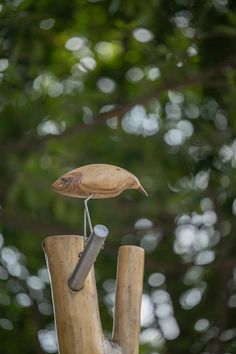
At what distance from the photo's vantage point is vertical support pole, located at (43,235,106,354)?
2.12 m

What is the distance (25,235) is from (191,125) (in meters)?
1.03

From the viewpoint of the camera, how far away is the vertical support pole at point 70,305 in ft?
6.97

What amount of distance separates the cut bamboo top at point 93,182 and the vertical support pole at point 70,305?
0.35ft

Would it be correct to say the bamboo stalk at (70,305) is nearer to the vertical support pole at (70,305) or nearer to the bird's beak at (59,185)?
the vertical support pole at (70,305)

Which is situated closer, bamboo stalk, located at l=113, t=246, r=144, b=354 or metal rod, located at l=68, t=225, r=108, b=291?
metal rod, located at l=68, t=225, r=108, b=291

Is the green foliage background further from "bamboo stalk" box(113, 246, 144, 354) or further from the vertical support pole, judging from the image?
the vertical support pole

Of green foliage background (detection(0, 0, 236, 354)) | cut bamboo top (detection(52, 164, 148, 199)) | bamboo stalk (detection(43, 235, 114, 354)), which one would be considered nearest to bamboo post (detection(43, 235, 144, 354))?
bamboo stalk (detection(43, 235, 114, 354))

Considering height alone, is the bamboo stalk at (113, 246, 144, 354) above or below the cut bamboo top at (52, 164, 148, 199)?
below

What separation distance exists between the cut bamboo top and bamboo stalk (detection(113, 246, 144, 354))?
0.19 metres

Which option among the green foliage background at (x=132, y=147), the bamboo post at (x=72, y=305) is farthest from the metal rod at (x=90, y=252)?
the green foliage background at (x=132, y=147)

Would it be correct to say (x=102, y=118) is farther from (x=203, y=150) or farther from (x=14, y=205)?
(x=14, y=205)

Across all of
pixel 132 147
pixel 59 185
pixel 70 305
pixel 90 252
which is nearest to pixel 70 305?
pixel 70 305

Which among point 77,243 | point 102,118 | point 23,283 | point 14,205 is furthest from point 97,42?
point 77,243

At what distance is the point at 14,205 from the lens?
14.6ft
